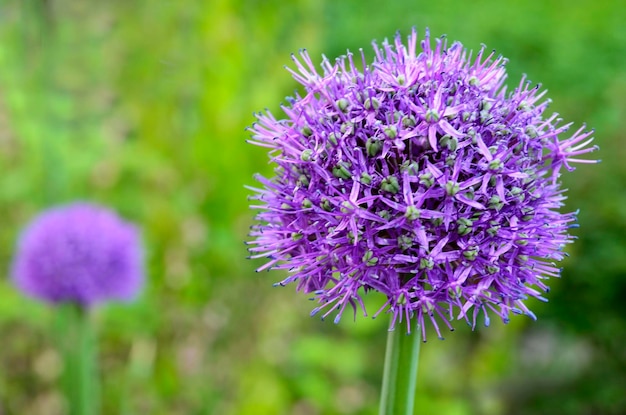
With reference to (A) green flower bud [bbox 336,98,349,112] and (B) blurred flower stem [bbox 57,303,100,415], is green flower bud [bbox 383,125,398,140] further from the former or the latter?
(B) blurred flower stem [bbox 57,303,100,415]

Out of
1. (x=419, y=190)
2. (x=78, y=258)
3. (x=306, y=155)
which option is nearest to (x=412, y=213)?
(x=419, y=190)

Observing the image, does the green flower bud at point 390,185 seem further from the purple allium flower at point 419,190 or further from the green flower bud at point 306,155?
the green flower bud at point 306,155

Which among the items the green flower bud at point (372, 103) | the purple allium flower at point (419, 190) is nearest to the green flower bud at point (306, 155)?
the purple allium flower at point (419, 190)

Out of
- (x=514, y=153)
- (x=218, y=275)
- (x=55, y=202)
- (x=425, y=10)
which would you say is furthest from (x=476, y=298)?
(x=425, y=10)

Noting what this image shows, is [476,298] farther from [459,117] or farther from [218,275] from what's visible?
[218,275]

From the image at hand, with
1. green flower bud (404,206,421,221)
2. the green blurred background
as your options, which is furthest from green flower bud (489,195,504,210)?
the green blurred background

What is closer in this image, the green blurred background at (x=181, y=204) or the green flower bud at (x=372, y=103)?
the green flower bud at (x=372, y=103)

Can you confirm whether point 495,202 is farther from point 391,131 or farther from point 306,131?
point 306,131
